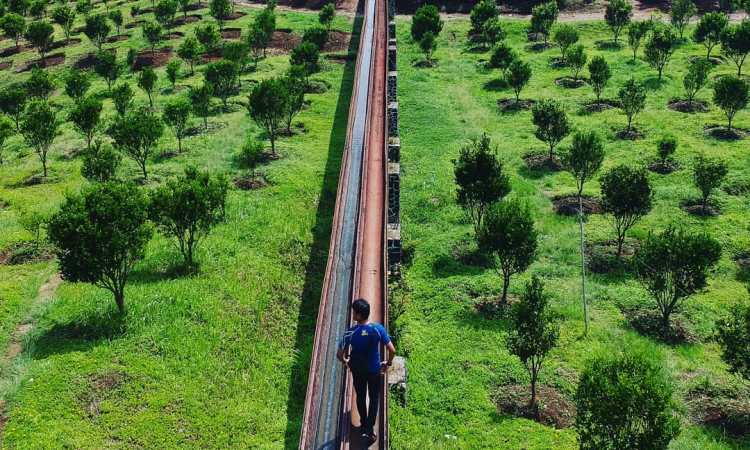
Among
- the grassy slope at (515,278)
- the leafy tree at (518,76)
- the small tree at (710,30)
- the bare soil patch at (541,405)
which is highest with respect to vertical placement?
the small tree at (710,30)

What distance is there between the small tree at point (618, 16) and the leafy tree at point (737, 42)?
45.4ft

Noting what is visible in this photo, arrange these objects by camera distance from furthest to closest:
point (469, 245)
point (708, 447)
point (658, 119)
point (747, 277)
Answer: point (658, 119), point (469, 245), point (747, 277), point (708, 447)

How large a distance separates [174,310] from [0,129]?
1128 inches

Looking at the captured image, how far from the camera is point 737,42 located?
57125mm

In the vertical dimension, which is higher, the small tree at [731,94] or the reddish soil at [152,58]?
the small tree at [731,94]

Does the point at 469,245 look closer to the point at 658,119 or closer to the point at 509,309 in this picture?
the point at 509,309

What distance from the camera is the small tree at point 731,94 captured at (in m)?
45.3

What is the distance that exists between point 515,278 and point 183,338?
58.6 ft

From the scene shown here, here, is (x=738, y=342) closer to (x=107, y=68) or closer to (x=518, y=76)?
(x=518, y=76)

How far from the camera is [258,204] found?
130 ft

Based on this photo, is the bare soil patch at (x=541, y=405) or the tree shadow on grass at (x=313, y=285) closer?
the bare soil patch at (x=541, y=405)

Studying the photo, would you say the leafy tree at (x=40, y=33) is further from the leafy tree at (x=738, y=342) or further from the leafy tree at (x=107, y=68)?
the leafy tree at (x=738, y=342)

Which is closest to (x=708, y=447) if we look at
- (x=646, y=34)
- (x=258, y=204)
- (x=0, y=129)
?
(x=258, y=204)

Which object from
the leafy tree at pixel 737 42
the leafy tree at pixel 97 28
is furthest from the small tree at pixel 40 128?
the leafy tree at pixel 737 42
